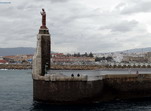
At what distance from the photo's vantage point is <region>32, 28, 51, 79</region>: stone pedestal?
130 ft

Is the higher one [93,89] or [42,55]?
[42,55]

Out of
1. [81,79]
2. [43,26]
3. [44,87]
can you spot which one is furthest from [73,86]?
[43,26]

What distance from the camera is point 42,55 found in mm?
40438

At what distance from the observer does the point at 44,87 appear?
36812 millimetres

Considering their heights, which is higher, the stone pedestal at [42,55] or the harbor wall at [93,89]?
the stone pedestal at [42,55]

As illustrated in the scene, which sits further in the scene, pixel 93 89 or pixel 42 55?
pixel 42 55

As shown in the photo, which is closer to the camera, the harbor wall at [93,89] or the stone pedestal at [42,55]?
the harbor wall at [93,89]

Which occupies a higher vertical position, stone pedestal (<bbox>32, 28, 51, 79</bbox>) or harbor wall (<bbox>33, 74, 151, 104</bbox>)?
stone pedestal (<bbox>32, 28, 51, 79</bbox>)

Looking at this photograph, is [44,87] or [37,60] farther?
[37,60]

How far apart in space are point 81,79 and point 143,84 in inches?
433

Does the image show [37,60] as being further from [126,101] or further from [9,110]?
[126,101]

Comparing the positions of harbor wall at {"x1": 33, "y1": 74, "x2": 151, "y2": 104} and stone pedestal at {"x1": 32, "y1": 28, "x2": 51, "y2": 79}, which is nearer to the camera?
harbor wall at {"x1": 33, "y1": 74, "x2": 151, "y2": 104}

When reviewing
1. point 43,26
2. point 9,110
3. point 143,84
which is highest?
point 43,26

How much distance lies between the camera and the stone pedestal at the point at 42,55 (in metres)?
39.6
